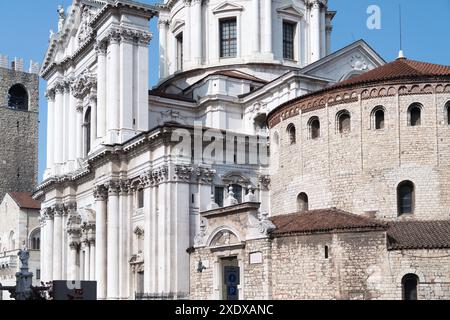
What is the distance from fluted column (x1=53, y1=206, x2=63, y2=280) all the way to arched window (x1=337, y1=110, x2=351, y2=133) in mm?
26687

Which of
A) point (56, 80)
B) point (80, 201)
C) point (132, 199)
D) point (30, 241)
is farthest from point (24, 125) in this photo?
point (132, 199)

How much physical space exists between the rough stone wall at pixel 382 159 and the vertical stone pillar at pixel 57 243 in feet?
82.8

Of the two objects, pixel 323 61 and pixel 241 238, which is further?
pixel 323 61

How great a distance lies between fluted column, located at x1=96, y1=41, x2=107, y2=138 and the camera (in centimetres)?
4613

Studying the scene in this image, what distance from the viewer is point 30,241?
7406 centimetres

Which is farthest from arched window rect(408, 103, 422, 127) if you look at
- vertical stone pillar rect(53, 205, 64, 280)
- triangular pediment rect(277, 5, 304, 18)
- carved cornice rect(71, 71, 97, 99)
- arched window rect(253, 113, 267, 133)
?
vertical stone pillar rect(53, 205, 64, 280)

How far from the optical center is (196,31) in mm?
53656

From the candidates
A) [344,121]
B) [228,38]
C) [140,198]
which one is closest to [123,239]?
[140,198]

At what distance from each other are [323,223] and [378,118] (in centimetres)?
567

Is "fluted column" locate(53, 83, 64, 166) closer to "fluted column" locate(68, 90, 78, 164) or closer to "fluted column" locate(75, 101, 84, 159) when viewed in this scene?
"fluted column" locate(68, 90, 78, 164)

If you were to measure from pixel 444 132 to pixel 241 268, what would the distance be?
31.4 feet

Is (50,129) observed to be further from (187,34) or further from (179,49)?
(187,34)

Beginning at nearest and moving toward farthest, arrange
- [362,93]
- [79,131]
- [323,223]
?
[323,223] → [362,93] → [79,131]

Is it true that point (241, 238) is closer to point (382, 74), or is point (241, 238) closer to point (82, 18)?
point (382, 74)
